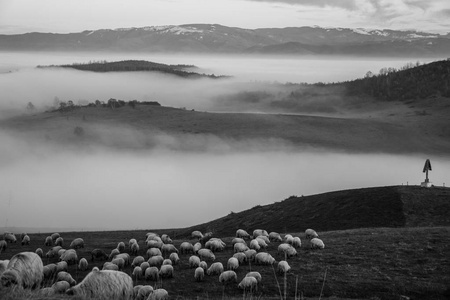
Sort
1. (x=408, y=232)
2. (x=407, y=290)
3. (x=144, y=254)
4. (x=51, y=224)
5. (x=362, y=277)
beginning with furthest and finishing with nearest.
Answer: (x=51, y=224), (x=408, y=232), (x=144, y=254), (x=362, y=277), (x=407, y=290)

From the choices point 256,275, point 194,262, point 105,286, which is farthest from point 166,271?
point 105,286

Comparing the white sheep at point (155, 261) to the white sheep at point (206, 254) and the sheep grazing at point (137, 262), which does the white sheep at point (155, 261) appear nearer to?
the sheep grazing at point (137, 262)

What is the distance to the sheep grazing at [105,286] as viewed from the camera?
20016 millimetres

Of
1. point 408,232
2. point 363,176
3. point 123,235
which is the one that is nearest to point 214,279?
point 408,232

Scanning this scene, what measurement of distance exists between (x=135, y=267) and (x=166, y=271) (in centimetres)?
199

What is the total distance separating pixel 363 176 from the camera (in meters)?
177

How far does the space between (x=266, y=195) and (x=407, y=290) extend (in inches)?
5612

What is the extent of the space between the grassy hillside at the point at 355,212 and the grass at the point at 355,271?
33.1 feet

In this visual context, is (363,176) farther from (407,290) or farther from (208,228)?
(407,290)

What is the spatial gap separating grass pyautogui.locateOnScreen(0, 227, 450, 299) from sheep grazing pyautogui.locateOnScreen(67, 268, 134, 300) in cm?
268

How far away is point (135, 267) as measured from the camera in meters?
28.7

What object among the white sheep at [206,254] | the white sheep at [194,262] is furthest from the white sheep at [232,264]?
the white sheep at [206,254]

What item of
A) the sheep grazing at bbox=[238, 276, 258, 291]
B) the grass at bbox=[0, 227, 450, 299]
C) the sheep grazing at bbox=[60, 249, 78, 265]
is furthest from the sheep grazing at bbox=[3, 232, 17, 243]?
the sheep grazing at bbox=[238, 276, 258, 291]

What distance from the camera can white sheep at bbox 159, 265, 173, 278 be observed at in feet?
90.5
